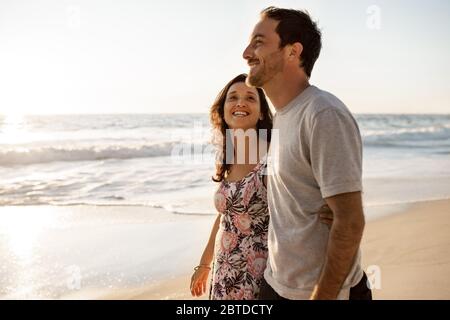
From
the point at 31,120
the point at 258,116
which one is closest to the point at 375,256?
the point at 258,116

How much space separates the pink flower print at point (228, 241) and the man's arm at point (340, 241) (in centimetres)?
107

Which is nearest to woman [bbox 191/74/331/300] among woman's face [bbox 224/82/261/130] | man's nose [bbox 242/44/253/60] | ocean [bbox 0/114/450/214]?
woman's face [bbox 224/82/261/130]

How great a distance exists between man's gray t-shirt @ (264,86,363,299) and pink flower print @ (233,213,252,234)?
25.1 inches

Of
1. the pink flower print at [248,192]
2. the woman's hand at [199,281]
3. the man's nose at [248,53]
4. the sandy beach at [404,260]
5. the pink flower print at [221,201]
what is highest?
the man's nose at [248,53]

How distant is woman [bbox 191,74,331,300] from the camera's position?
292cm

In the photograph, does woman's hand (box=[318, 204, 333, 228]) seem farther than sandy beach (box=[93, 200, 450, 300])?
No

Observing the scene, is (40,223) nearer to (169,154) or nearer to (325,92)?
(325,92)

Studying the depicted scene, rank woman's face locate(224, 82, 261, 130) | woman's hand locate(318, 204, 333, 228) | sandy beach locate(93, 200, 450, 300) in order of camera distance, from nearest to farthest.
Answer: woman's hand locate(318, 204, 333, 228)
woman's face locate(224, 82, 261, 130)
sandy beach locate(93, 200, 450, 300)

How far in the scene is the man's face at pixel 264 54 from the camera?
2.26 meters

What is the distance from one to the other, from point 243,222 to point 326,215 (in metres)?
1.06

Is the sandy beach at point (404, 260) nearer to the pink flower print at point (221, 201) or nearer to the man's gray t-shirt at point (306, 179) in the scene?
the pink flower print at point (221, 201)

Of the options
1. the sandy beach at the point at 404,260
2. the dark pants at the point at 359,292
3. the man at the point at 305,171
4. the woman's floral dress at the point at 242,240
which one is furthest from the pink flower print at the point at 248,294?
the sandy beach at the point at 404,260

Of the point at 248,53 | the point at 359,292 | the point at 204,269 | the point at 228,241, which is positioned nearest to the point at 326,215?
the point at 359,292

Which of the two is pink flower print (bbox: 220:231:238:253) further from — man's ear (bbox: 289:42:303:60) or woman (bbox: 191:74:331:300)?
man's ear (bbox: 289:42:303:60)
